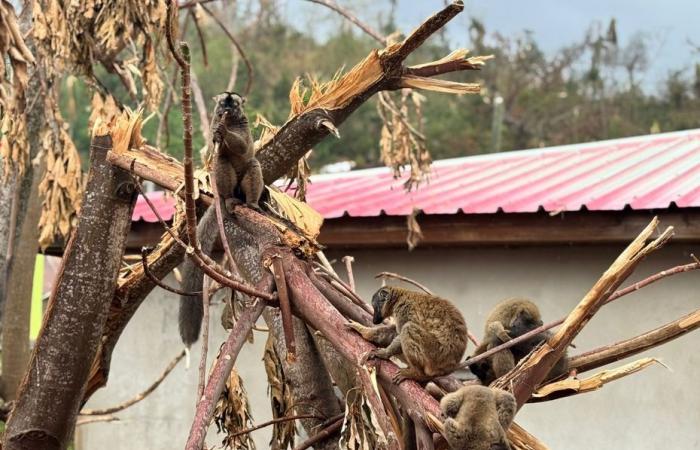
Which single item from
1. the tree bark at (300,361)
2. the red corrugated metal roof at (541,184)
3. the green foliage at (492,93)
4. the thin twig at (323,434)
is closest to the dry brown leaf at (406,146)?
the red corrugated metal roof at (541,184)

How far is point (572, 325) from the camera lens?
365 centimetres

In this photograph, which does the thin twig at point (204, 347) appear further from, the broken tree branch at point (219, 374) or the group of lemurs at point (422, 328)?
the group of lemurs at point (422, 328)

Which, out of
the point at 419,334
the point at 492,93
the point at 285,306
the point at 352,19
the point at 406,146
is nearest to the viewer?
the point at 419,334

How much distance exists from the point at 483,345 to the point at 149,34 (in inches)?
163

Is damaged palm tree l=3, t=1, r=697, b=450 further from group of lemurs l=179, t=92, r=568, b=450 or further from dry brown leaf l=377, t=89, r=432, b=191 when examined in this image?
dry brown leaf l=377, t=89, r=432, b=191

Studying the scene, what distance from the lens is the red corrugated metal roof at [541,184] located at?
751 centimetres

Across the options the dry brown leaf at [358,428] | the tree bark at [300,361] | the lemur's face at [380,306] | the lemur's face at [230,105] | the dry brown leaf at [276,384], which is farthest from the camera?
the dry brown leaf at [276,384]

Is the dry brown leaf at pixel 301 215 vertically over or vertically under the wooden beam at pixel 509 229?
under

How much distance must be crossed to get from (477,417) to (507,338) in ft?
5.43

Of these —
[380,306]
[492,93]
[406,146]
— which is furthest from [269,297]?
[492,93]

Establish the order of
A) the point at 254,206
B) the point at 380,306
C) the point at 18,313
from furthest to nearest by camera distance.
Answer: the point at 18,313
the point at 254,206
the point at 380,306

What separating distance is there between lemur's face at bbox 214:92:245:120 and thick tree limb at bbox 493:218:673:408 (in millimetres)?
2427

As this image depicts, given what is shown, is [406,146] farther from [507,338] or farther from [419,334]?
[419,334]

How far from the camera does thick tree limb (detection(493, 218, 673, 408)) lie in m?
3.61
